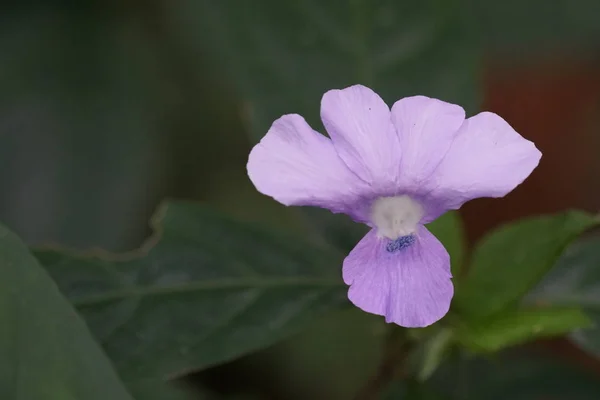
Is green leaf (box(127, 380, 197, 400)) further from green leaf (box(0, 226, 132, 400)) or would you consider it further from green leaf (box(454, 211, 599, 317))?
green leaf (box(454, 211, 599, 317))

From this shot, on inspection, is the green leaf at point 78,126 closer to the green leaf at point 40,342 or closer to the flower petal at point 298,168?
the green leaf at point 40,342

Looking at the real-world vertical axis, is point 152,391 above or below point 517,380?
above

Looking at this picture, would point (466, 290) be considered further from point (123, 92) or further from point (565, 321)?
point (123, 92)

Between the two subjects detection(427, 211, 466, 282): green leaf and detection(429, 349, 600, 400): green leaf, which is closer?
detection(427, 211, 466, 282): green leaf

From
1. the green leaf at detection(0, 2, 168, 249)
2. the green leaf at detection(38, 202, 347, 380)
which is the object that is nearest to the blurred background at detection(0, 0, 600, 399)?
the green leaf at detection(0, 2, 168, 249)

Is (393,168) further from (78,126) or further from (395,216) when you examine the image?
(78,126)

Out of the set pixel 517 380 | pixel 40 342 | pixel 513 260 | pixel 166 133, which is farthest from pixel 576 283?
pixel 166 133
